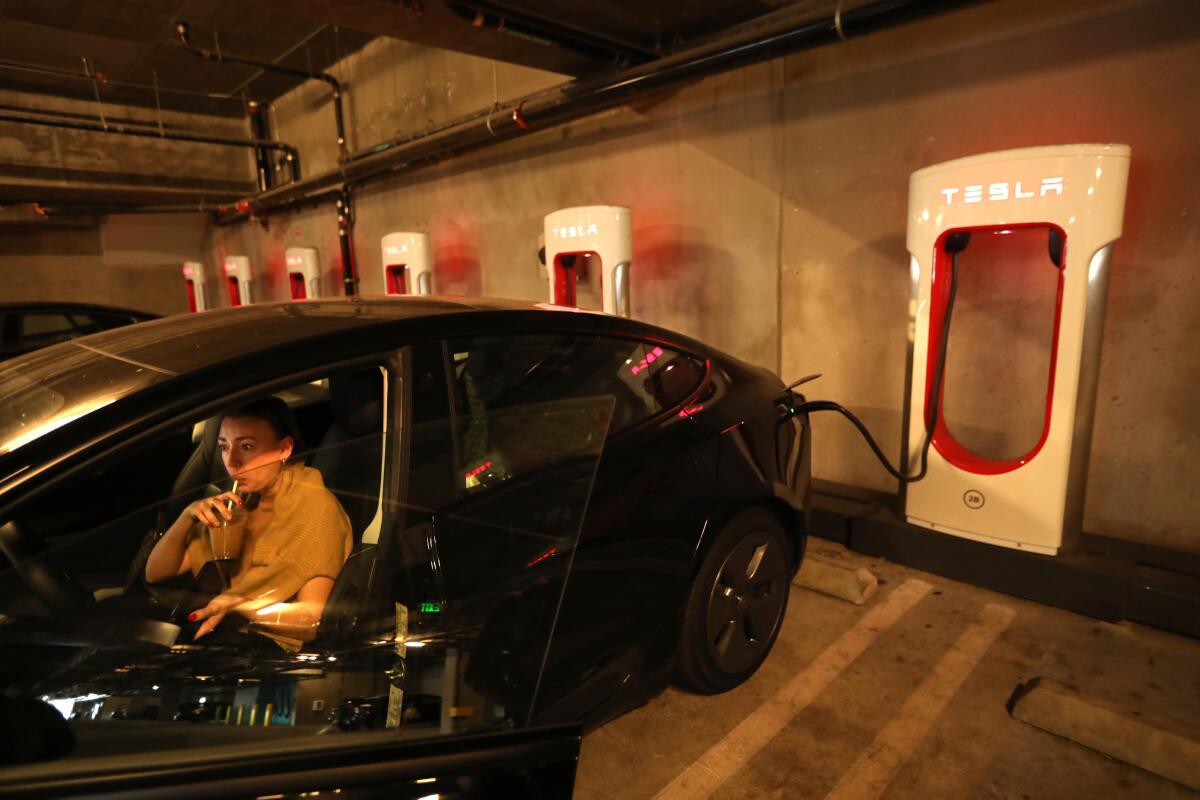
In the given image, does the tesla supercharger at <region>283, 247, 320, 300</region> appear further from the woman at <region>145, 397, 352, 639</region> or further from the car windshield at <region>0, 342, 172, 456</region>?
the woman at <region>145, 397, 352, 639</region>

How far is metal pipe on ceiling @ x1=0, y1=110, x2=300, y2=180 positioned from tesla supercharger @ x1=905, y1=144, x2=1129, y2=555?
28.8 feet

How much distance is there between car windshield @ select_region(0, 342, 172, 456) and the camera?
1126 mm

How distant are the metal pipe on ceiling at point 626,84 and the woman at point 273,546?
2.89 meters

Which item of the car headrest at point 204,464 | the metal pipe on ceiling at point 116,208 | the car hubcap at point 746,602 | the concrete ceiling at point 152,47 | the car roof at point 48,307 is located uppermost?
the concrete ceiling at point 152,47

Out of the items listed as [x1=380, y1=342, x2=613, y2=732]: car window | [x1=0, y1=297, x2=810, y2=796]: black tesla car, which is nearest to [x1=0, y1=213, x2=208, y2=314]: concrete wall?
[x1=0, y1=297, x2=810, y2=796]: black tesla car

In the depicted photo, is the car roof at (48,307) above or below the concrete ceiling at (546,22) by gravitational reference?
below

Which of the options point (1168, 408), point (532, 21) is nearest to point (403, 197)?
point (532, 21)

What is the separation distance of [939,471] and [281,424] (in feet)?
8.81

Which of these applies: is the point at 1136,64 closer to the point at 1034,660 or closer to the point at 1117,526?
the point at 1117,526

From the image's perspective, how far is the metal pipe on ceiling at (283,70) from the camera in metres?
6.50

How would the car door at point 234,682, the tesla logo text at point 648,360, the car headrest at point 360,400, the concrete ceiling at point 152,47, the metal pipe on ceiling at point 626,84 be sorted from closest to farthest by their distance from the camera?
the car door at point 234,682
the car headrest at point 360,400
the tesla logo text at point 648,360
the metal pipe on ceiling at point 626,84
the concrete ceiling at point 152,47

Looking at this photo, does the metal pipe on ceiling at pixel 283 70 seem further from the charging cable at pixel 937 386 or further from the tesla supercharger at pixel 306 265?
the charging cable at pixel 937 386

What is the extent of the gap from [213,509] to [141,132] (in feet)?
30.8

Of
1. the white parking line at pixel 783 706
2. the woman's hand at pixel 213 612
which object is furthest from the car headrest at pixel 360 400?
the white parking line at pixel 783 706
